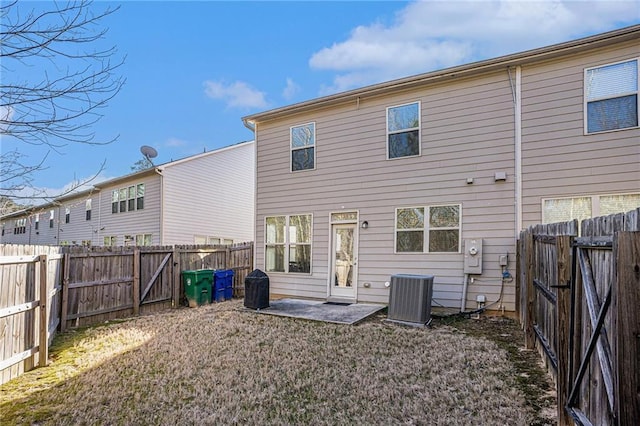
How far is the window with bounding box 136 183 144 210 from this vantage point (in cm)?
1507

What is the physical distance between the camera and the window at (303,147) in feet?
28.9

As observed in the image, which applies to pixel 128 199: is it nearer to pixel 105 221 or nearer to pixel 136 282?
pixel 105 221

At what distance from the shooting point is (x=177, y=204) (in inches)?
562

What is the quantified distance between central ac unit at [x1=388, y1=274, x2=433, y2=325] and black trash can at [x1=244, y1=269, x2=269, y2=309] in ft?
→ 9.31

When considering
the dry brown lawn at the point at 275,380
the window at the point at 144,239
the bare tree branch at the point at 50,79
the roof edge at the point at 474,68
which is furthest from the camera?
the window at the point at 144,239

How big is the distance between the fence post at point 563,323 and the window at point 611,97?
440cm

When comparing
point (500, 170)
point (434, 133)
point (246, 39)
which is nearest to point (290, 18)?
point (246, 39)

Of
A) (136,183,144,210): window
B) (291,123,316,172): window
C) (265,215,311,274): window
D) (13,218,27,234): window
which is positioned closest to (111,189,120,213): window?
(136,183,144,210): window

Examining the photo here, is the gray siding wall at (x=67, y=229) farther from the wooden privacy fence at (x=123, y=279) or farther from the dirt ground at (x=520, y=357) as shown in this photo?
the dirt ground at (x=520, y=357)

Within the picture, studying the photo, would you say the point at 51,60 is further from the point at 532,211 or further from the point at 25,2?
the point at 532,211

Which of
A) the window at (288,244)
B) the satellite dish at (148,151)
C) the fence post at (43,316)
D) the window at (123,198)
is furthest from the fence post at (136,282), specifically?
the window at (123,198)

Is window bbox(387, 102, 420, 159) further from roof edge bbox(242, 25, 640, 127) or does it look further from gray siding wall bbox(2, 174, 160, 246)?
gray siding wall bbox(2, 174, 160, 246)

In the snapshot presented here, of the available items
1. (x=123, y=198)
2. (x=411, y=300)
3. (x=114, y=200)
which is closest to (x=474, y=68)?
(x=411, y=300)

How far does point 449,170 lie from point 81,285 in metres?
7.64
